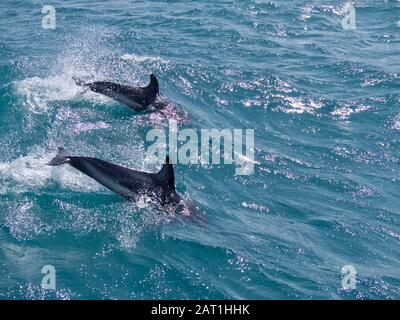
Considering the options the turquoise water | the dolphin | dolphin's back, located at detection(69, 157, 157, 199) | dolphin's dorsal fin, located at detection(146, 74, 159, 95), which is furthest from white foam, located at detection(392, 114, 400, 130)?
dolphin's back, located at detection(69, 157, 157, 199)

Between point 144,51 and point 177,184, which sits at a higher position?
point 144,51

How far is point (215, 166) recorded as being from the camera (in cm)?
1819

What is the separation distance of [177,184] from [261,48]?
13.3 metres

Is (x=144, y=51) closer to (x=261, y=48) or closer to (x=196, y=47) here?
(x=196, y=47)

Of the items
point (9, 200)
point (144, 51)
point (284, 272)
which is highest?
point (144, 51)

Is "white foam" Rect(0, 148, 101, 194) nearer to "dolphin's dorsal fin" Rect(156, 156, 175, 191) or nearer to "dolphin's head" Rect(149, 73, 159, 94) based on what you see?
"dolphin's dorsal fin" Rect(156, 156, 175, 191)

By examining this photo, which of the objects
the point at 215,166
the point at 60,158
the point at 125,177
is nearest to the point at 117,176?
the point at 125,177

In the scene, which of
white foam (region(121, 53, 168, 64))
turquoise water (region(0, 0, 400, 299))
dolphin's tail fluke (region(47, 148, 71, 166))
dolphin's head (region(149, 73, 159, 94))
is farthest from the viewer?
white foam (region(121, 53, 168, 64))

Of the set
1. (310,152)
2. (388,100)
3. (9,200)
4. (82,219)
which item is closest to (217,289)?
(82,219)

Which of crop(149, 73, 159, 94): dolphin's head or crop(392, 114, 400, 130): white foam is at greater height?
crop(149, 73, 159, 94): dolphin's head

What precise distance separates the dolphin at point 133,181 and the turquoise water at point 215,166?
0.39 metres

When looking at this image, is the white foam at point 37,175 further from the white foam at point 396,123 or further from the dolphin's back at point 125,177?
the white foam at point 396,123

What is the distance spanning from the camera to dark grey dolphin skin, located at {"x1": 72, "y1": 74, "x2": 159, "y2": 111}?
810 inches

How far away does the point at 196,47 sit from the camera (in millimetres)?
27703
